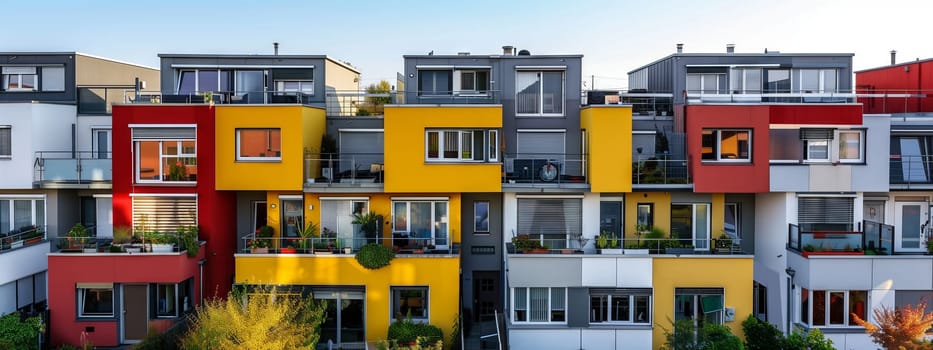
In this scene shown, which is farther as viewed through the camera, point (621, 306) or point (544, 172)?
point (544, 172)

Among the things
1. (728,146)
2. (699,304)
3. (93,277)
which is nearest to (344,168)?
(93,277)

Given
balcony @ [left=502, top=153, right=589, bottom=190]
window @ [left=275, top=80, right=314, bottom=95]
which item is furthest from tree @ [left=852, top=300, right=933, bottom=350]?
window @ [left=275, top=80, right=314, bottom=95]

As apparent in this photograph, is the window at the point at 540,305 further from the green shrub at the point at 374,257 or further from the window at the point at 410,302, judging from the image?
the green shrub at the point at 374,257

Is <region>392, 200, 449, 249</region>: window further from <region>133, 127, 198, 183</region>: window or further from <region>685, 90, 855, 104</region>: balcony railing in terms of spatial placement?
<region>685, 90, 855, 104</region>: balcony railing

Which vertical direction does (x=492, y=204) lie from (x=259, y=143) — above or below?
below

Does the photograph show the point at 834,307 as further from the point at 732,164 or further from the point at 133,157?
the point at 133,157

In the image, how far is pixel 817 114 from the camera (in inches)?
993

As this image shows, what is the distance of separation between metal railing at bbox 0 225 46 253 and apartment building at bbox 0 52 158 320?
0.09 ft

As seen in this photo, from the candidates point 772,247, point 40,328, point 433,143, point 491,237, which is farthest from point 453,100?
point 40,328

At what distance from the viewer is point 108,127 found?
28234 millimetres

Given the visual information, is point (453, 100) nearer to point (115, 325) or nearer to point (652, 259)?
point (652, 259)

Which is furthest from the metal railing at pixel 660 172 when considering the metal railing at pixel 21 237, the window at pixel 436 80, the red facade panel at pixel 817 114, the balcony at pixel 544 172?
the metal railing at pixel 21 237

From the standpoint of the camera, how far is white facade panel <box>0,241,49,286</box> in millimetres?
24328

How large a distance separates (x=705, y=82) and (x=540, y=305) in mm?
10466
